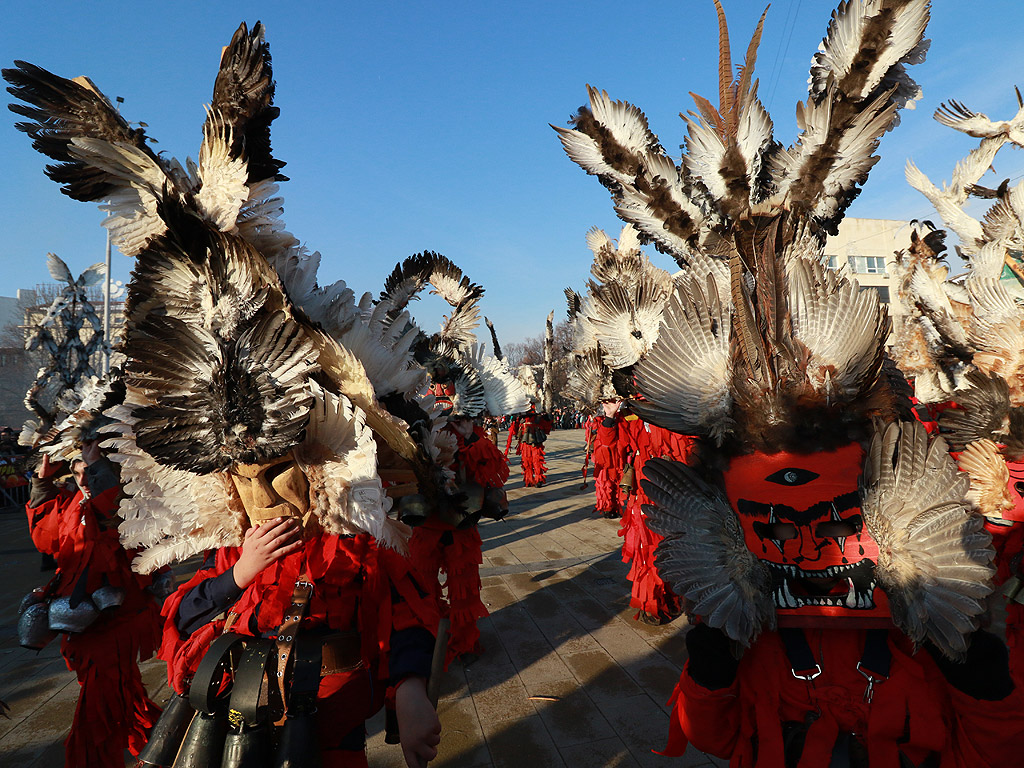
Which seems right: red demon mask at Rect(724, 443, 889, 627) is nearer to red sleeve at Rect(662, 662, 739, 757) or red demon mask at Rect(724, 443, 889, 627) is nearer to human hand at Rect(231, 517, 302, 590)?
red sleeve at Rect(662, 662, 739, 757)

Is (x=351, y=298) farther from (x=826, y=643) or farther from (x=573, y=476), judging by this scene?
(x=573, y=476)

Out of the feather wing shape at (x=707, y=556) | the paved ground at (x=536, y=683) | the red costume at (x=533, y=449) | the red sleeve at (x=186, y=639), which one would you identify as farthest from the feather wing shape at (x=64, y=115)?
the red costume at (x=533, y=449)

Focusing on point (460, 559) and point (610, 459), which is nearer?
point (460, 559)

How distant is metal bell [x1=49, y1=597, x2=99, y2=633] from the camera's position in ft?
9.71

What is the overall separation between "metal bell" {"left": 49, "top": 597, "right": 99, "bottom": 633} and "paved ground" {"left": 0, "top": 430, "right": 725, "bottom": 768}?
1111mm

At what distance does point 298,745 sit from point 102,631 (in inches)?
94.7

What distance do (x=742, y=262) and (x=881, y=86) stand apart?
79 centimetres

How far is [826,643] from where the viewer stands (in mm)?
1730

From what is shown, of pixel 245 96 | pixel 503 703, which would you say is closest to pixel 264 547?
pixel 245 96

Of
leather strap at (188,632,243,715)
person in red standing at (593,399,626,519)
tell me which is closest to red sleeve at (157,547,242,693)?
leather strap at (188,632,243,715)

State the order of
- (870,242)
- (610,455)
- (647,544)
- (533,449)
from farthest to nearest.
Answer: (870,242) → (533,449) → (610,455) → (647,544)

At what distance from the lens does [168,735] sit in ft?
5.75

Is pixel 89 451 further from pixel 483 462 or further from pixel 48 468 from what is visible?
pixel 483 462

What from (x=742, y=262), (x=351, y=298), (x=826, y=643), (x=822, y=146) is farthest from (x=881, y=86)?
(x=351, y=298)
